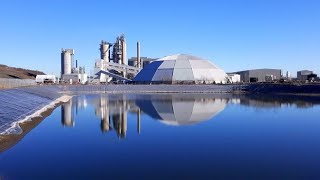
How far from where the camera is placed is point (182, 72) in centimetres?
8694

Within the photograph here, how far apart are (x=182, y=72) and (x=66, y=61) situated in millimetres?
30283

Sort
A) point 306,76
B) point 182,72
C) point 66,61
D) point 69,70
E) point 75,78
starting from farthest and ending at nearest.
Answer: point 69,70 → point 66,61 → point 306,76 → point 75,78 → point 182,72

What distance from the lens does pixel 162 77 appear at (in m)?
85.9

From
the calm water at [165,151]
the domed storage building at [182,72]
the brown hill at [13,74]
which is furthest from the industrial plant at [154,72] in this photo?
the calm water at [165,151]

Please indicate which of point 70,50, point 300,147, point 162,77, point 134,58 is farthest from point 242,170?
Answer: point 134,58

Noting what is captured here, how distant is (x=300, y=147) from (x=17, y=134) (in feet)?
43.2

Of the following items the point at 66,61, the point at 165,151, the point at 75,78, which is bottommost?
the point at 165,151

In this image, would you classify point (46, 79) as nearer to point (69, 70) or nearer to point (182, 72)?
point (69, 70)

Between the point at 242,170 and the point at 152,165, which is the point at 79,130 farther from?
the point at 242,170

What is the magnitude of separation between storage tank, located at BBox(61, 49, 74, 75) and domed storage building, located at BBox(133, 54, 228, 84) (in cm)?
1925

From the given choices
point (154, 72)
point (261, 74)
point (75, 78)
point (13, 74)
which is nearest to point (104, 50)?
point (75, 78)

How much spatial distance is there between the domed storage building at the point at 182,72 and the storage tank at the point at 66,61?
758 inches

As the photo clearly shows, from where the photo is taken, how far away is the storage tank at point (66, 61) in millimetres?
96938

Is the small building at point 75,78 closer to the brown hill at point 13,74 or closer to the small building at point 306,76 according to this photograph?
the brown hill at point 13,74
